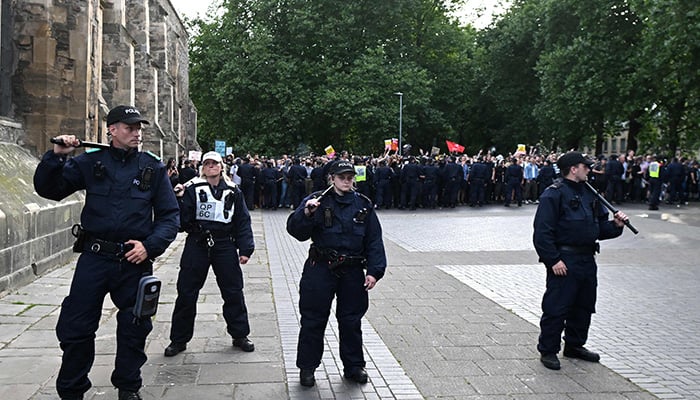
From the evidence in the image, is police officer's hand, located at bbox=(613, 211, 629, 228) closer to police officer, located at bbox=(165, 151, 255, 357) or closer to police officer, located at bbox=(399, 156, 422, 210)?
police officer, located at bbox=(165, 151, 255, 357)

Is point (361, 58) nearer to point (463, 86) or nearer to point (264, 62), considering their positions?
point (264, 62)

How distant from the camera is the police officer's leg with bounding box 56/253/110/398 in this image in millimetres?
4406

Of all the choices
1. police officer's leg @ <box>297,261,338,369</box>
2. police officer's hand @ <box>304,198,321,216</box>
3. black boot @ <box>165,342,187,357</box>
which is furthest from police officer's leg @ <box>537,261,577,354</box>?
black boot @ <box>165,342,187,357</box>

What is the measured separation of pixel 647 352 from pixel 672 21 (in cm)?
2353

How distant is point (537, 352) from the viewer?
6.18 metres

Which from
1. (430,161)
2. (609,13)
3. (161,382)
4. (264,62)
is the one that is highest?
(609,13)

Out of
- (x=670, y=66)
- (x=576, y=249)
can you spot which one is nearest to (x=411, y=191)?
(x=670, y=66)

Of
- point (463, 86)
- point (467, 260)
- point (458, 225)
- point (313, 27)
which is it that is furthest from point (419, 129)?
point (467, 260)

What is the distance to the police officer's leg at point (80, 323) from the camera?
4406mm

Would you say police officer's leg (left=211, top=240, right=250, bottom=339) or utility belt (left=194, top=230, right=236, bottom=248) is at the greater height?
utility belt (left=194, top=230, right=236, bottom=248)

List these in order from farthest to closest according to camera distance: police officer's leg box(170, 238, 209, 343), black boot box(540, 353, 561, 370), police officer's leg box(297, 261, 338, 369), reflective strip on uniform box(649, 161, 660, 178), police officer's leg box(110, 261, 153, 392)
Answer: reflective strip on uniform box(649, 161, 660, 178), police officer's leg box(170, 238, 209, 343), black boot box(540, 353, 561, 370), police officer's leg box(297, 261, 338, 369), police officer's leg box(110, 261, 153, 392)

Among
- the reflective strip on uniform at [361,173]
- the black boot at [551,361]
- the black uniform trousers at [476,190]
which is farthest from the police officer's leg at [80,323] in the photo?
the black uniform trousers at [476,190]

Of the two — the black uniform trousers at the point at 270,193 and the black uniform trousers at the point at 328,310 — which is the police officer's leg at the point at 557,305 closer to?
the black uniform trousers at the point at 328,310

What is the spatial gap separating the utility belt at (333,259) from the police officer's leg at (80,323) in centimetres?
157
